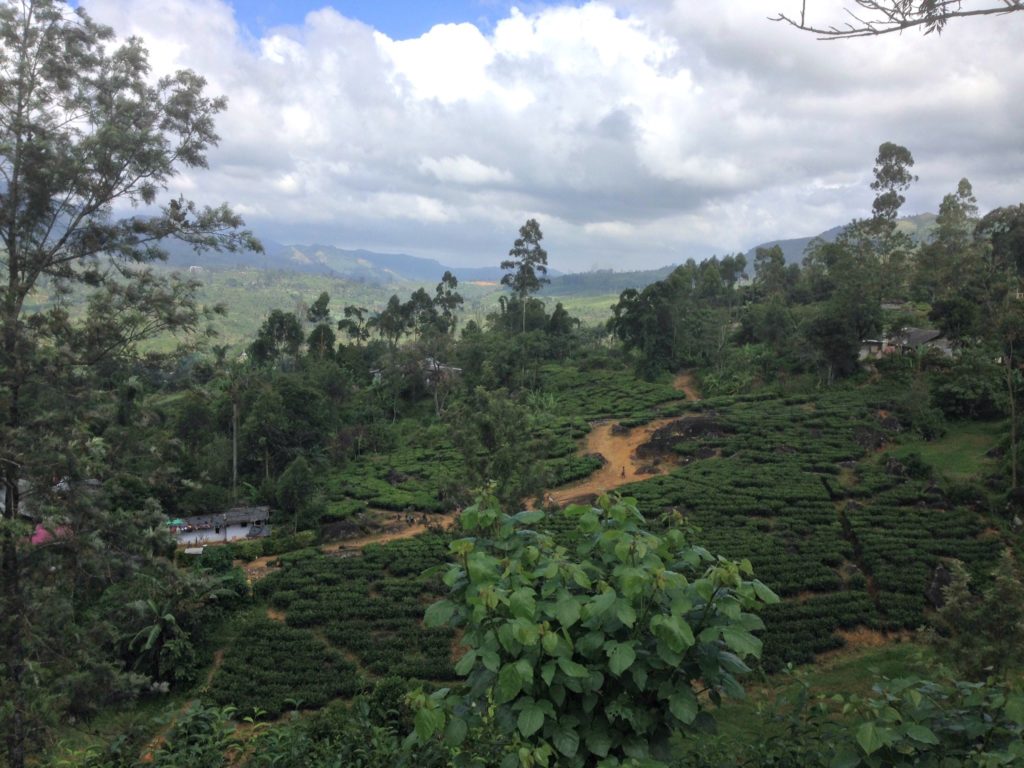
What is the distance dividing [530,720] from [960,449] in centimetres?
3283

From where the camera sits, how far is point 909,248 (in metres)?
58.5

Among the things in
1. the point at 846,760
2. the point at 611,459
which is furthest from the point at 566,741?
the point at 611,459

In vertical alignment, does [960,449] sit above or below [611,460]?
above

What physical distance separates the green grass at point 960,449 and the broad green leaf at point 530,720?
2811 centimetres

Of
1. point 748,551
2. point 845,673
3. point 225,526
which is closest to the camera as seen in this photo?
point 845,673

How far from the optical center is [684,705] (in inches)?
123

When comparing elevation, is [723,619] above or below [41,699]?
above

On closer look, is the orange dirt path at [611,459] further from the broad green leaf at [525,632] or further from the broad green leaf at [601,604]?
the broad green leaf at [525,632]

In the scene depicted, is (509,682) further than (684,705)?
No

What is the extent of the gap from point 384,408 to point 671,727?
4707 cm

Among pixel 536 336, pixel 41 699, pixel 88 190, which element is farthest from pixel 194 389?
pixel 536 336

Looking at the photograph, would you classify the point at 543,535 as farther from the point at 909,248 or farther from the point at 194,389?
the point at 909,248

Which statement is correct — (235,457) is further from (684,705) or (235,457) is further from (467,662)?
(684,705)

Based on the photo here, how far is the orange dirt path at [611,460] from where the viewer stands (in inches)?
1206
